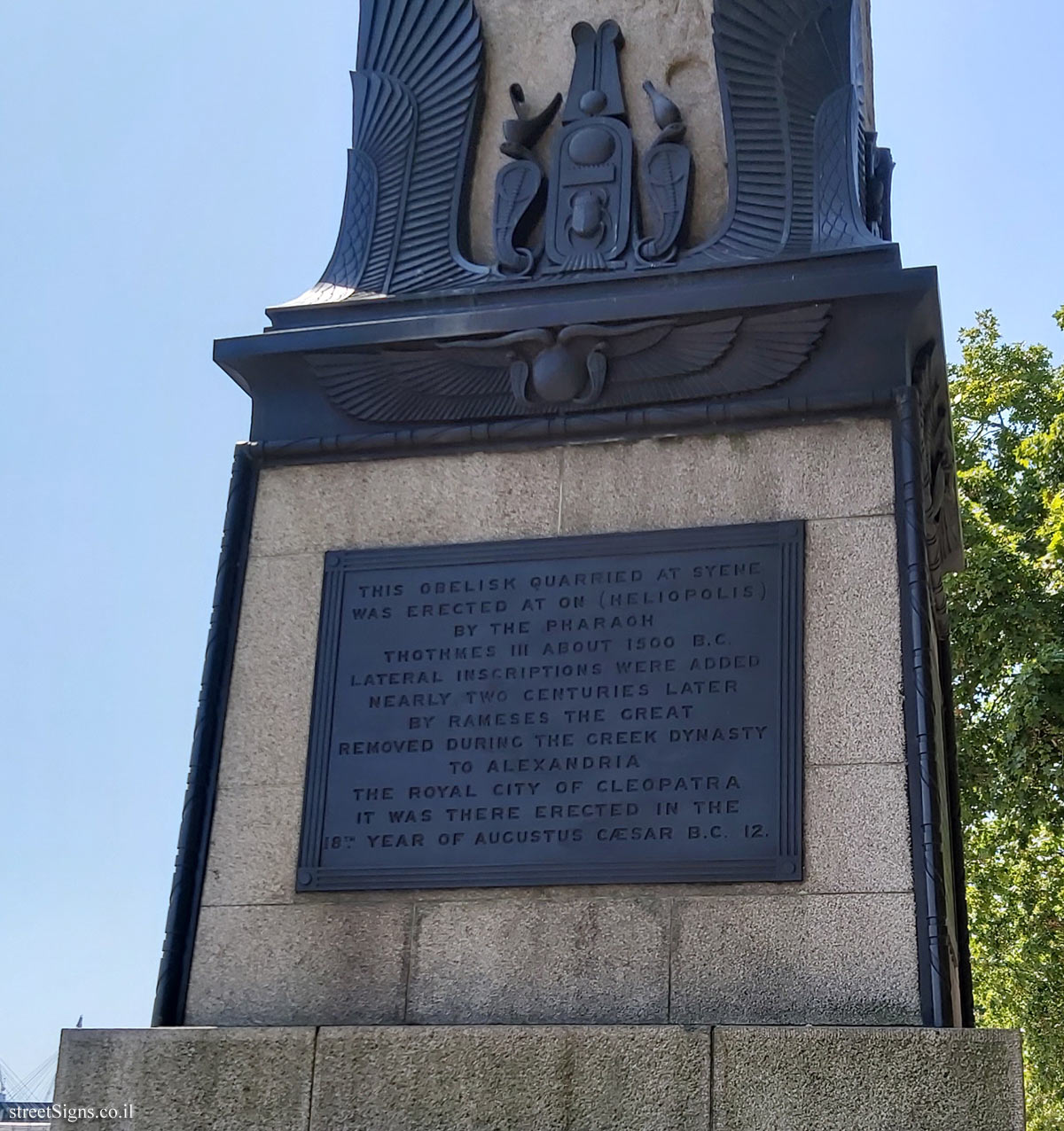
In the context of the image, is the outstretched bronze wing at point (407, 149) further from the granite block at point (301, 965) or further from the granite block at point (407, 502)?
the granite block at point (301, 965)

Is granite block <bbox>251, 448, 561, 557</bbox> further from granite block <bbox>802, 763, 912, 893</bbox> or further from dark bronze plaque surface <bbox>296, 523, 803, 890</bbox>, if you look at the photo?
granite block <bbox>802, 763, 912, 893</bbox>

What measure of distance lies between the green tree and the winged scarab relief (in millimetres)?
10237

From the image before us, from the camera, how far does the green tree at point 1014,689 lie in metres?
16.4

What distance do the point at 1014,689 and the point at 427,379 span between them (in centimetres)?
1070

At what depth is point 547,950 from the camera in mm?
5793

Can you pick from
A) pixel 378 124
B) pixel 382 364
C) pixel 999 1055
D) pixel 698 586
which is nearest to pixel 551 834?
pixel 698 586

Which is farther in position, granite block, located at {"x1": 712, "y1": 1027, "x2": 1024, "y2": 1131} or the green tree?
the green tree

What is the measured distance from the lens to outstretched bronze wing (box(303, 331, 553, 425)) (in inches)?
271

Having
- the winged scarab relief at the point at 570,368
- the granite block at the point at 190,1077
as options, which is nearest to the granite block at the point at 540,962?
the granite block at the point at 190,1077

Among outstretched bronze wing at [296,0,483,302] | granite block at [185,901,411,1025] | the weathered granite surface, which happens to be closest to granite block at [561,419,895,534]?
the weathered granite surface

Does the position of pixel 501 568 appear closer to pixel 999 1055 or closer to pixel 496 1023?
pixel 496 1023

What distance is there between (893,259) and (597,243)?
1.31m

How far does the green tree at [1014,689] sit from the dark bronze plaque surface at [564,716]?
1049 centimetres

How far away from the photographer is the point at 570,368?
265 inches
